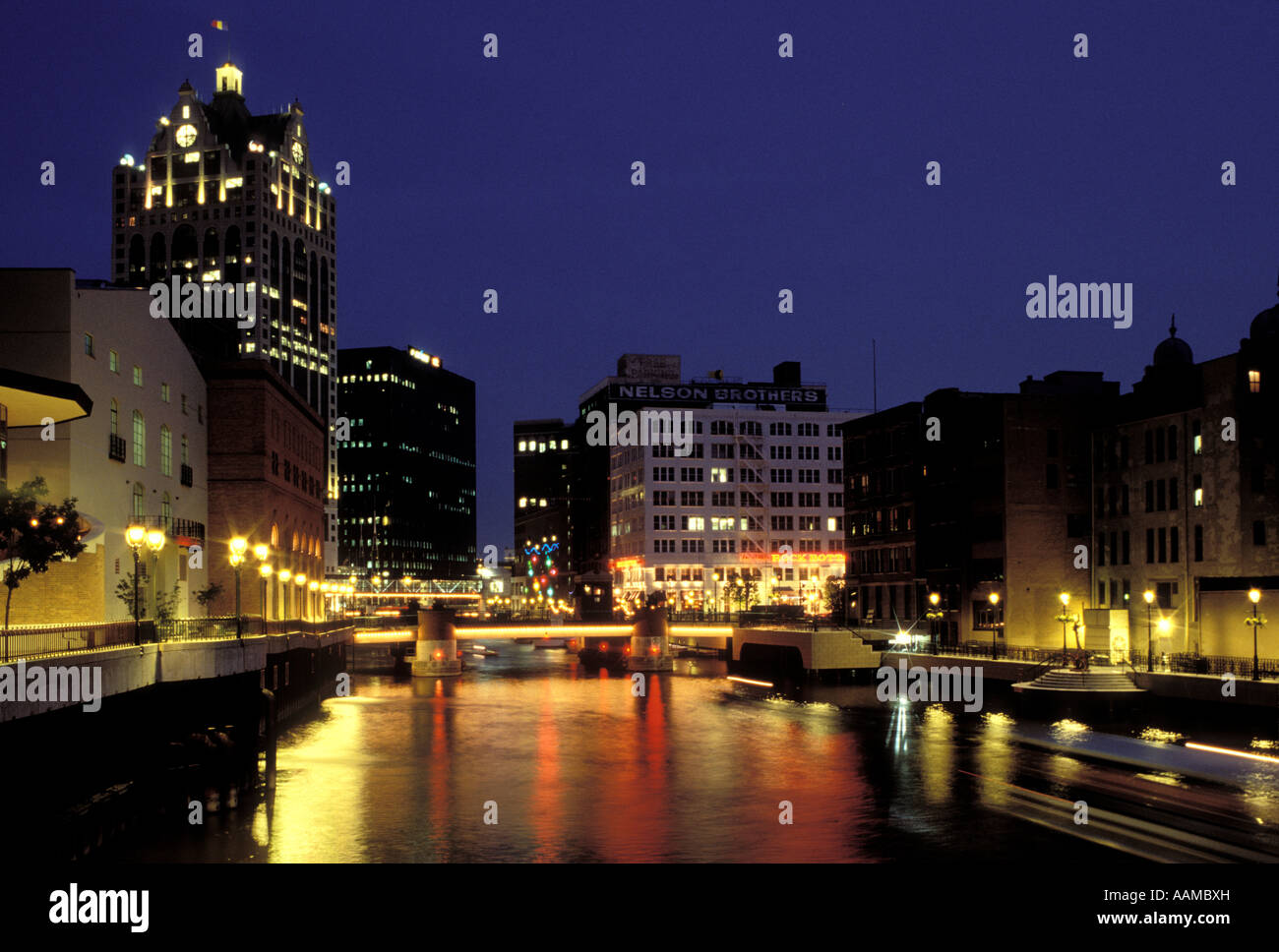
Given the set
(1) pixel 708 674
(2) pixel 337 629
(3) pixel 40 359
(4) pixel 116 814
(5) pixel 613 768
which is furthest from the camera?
(1) pixel 708 674

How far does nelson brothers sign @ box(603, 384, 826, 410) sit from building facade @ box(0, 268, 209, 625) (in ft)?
383

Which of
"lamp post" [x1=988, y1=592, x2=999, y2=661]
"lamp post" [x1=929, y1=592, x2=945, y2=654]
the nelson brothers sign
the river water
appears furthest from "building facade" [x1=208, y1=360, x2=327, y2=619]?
the nelson brothers sign

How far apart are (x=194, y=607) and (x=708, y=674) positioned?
52.8m

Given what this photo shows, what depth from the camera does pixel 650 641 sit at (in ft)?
367

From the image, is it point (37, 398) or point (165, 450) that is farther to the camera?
point (165, 450)

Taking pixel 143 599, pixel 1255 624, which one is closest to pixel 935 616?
pixel 1255 624

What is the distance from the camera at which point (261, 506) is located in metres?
77.4

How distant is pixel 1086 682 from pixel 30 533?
48.4m

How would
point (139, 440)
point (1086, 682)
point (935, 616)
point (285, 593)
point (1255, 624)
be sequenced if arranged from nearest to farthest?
point (1255, 624), point (139, 440), point (1086, 682), point (935, 616), point (285, 593)

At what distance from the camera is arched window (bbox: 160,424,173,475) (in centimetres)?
6188

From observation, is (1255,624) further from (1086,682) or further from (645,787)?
(645,787)
